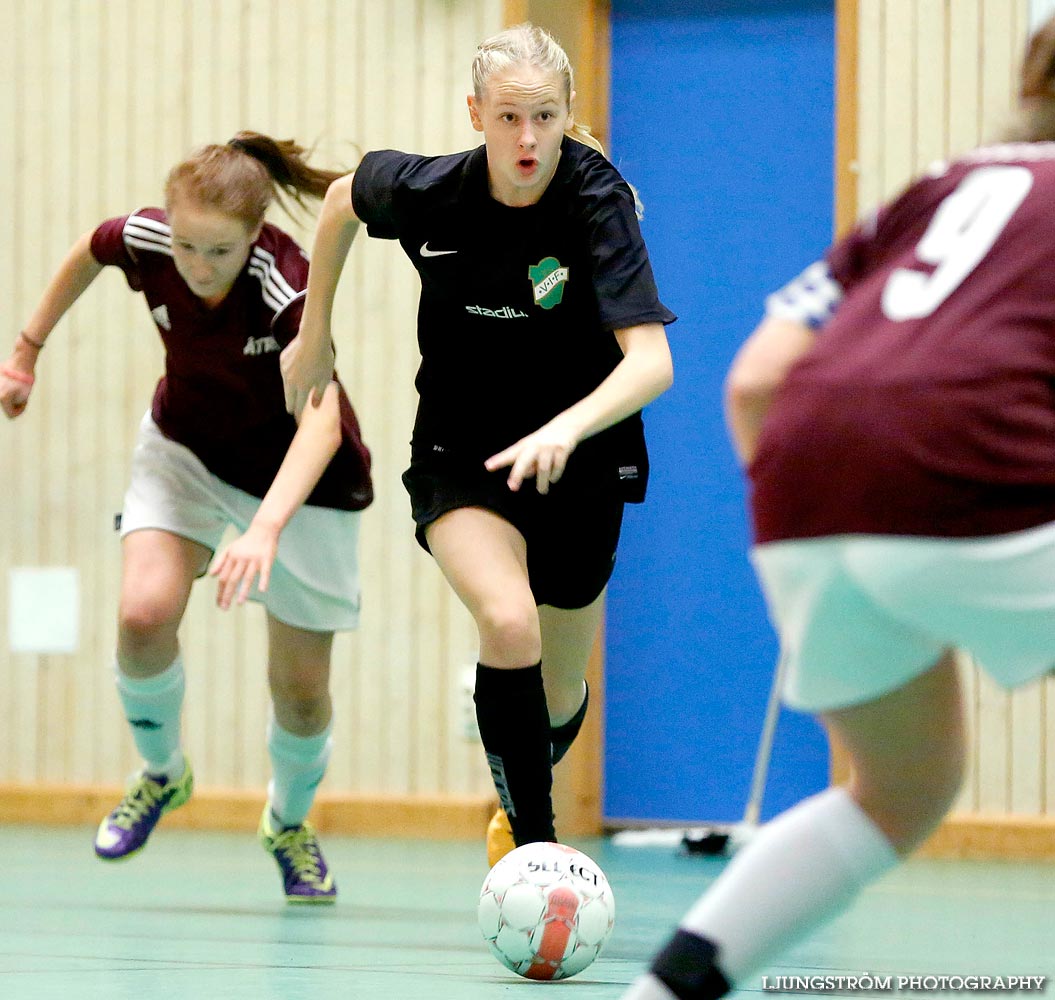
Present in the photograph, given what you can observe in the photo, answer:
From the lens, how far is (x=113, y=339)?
21.3 ft

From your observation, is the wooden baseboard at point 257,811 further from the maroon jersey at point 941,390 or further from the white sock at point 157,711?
the maroon jersey at point 941,390

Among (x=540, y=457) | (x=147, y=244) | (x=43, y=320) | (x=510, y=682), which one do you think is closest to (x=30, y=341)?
(x=43, y=320)

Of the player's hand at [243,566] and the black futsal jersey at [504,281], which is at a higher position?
the black futsal jersey at [504,281]

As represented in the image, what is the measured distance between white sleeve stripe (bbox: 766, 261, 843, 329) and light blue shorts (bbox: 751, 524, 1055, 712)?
0.82 feet

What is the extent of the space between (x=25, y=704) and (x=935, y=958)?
13.8 ft

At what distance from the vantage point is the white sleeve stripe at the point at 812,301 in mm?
1854

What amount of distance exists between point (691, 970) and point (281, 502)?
188 cm

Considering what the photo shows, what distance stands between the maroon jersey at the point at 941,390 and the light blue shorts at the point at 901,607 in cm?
2

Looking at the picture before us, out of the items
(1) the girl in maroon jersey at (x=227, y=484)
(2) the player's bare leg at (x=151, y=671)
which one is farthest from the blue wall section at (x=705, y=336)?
(2) the player's bare leg at (x=151, y=671)

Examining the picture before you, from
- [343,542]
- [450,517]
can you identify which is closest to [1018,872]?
[343,542]

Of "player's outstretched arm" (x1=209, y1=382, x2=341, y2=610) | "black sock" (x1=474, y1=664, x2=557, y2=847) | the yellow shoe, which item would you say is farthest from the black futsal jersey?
the yellow shoe

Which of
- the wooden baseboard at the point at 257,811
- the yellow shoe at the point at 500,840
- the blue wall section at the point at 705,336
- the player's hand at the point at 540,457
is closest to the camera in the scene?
the player's hand at the point at 540,457

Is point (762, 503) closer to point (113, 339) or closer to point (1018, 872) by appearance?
point (1018, 872)

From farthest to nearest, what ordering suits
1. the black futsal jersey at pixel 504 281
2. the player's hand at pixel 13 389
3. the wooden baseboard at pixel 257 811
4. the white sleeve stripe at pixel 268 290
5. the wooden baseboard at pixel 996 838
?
the wooden baseboard at pixel 257 811 → the wooden baseboard at pixel 996 838 → the player's hand at pixel 13 389 → the white sleeve stripe at pixel 268 290 → the black futsal jersey at pixel 504 281
